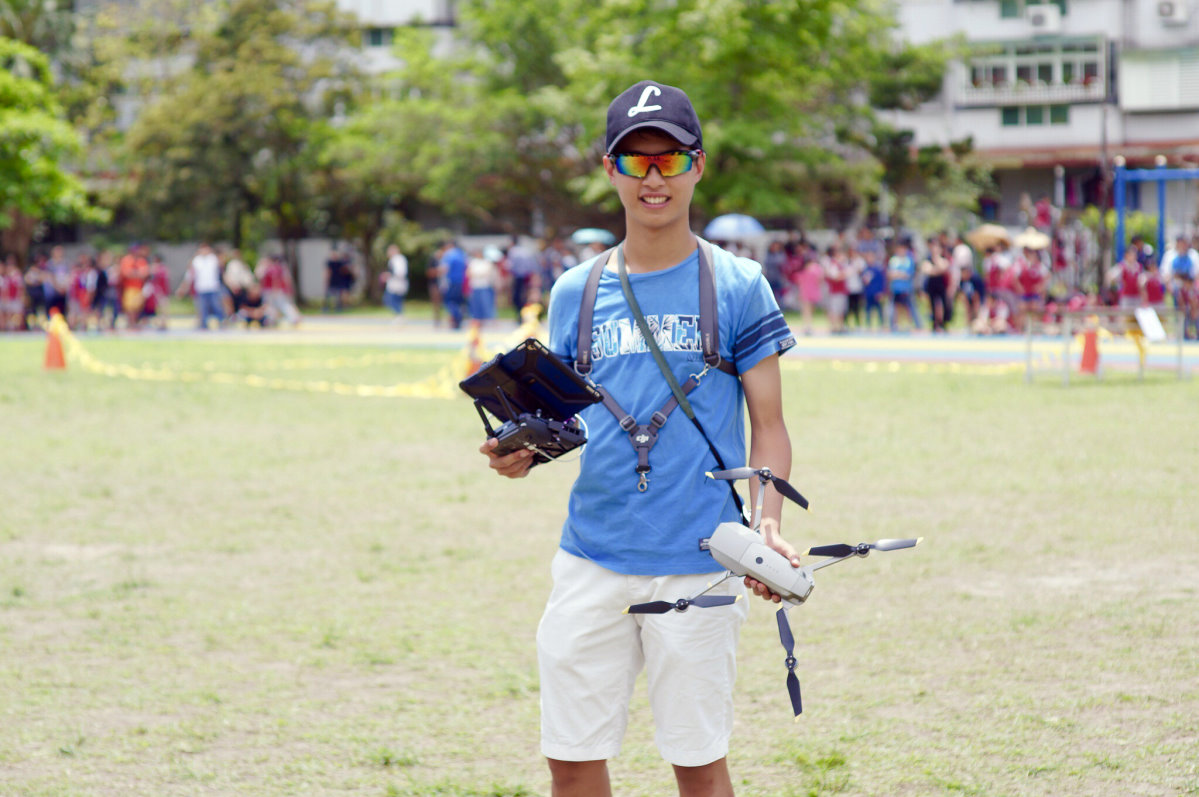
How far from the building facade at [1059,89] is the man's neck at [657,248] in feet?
140

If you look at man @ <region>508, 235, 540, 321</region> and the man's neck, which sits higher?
Result: the man's neck

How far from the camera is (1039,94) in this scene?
4478cm

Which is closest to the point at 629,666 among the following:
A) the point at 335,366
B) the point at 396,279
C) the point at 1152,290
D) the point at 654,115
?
the point at 654,115

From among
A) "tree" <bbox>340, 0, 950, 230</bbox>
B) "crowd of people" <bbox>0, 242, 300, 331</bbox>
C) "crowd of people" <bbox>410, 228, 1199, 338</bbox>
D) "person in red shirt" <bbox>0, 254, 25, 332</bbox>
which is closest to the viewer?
"crowd of people" <bbox>410, 228, 1199, 338</bbox>

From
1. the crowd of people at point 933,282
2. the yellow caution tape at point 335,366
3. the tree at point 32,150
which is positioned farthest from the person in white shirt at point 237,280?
the yellow caution tape at point 335,366

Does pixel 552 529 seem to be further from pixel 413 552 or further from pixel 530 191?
pixel 530 191

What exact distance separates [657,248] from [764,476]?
586 mm

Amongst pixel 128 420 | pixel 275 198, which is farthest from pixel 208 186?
pixel 128 420

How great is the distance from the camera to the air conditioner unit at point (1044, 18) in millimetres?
43906

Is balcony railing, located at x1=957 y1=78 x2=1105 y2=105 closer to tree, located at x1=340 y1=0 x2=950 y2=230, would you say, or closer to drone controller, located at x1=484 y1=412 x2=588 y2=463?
tree, located at x1=340 y1=0 x2=950 y2=230

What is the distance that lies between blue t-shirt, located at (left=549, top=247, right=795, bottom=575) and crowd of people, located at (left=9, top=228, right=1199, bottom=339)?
2016 centimetres

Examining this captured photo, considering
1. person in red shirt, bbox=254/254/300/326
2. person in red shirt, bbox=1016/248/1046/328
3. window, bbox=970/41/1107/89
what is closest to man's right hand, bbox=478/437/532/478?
person in red shirt, bbox=1016/248/1046/328

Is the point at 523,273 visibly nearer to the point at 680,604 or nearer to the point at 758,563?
the point at 680,604

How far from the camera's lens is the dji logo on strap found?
3.00m
